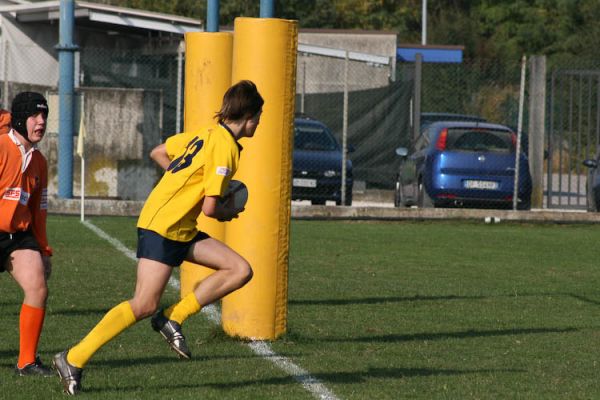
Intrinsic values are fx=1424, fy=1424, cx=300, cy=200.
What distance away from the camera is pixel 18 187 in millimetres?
7875

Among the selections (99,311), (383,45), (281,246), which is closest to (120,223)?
(99,311)

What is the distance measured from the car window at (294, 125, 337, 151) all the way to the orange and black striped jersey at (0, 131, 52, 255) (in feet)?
56.8

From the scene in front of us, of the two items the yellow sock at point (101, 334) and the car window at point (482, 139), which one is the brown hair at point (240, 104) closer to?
the yellow sock at point (101, 334)

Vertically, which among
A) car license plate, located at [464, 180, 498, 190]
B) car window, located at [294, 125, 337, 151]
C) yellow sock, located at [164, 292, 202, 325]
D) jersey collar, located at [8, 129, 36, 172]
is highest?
car window, located at [294, 125, 337, 151]

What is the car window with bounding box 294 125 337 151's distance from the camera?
25344mm

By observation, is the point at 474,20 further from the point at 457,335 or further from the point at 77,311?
the point at 457,335

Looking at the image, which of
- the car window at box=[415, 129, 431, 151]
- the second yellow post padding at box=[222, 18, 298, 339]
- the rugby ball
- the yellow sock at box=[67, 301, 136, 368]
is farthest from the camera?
the car window at box=[415, 129, 431, 151]

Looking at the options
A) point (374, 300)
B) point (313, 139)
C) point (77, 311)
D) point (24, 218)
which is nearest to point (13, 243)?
point (24, 218)

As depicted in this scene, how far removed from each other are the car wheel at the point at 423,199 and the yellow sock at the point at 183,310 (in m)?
→ 16.0

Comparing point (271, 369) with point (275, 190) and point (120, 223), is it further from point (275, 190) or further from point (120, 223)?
point (120, 223)

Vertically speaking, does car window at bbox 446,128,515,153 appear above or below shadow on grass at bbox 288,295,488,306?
above

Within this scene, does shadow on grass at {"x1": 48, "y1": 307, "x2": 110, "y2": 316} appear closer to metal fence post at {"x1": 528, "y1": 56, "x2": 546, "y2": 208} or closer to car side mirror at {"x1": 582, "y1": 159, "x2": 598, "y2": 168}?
car side mirror at {"x1": 582, "y1": 159, "x2": 598, "y2": 168}

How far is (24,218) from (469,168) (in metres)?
15.7

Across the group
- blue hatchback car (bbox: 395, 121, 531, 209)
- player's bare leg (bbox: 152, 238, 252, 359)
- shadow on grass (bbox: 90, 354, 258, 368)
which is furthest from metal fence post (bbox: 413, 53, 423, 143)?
player's bare leg (bbox: 152, 238, 252, 359)
